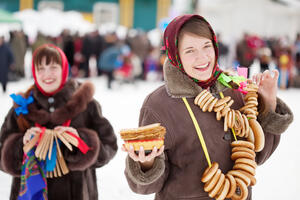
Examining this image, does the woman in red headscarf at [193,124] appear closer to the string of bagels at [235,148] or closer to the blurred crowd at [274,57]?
the string of bagels at [235,148]

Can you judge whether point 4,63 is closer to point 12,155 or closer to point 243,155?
point 12,155

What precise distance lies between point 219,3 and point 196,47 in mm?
24455

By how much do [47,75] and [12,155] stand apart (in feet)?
1.78

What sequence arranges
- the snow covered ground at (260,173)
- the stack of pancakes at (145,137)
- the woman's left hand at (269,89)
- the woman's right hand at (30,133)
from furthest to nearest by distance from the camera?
the snow covered ground at (260,173), the woman's right hand at (30,133), the woman's left hand at (269,89), the stack of pancakes at (145,137)

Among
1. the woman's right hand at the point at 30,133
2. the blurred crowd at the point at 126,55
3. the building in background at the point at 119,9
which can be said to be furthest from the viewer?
→ the building in background at the point at 119,9

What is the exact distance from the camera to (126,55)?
9.75 metres

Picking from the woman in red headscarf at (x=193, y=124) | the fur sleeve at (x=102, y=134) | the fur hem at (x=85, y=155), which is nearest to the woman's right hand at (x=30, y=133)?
the fur hem at (x=85, y=155)

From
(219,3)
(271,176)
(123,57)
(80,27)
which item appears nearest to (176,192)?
(271,176)

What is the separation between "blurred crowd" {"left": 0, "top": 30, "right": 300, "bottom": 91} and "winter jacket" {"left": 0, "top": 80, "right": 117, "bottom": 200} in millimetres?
7478

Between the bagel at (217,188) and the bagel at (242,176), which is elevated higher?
the bagel at (242,176)

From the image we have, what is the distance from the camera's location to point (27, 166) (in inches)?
76.0

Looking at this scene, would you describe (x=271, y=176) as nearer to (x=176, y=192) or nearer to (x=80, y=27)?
(x=176, y=192)

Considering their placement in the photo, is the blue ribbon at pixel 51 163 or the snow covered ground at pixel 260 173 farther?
the snow covered ground at pixel 260 173

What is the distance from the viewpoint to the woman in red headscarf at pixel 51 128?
1.95 m
